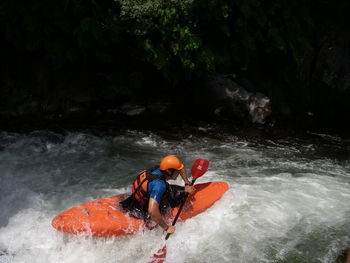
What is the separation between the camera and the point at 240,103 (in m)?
8.55

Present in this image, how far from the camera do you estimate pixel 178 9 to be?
743 centimetres

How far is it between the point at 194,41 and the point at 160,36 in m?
0.68

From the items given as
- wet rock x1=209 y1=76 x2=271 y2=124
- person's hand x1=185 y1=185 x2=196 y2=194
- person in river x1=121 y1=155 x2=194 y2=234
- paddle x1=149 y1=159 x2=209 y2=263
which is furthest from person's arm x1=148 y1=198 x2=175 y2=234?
wet rock x1=209 y1=76 x2=271 y2=124

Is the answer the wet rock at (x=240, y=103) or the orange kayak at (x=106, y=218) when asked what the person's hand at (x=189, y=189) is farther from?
the wet rock at (x=240, y=103)

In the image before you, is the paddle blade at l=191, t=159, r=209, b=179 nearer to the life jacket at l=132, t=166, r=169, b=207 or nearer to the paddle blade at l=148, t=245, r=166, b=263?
the life jacket at l=132, t=166, r=169, b=207

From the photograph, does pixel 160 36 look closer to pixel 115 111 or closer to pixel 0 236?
pixel 115 111

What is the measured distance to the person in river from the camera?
4.00 meters

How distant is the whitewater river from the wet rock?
2.91 feet

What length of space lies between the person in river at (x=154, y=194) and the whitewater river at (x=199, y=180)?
10.6 inches

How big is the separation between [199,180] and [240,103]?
3.24 metres

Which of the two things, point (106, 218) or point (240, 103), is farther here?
point (240, 103)

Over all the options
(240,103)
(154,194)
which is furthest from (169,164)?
(240,103)

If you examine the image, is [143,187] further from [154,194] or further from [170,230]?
[170,230]

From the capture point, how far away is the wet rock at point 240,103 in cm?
851
